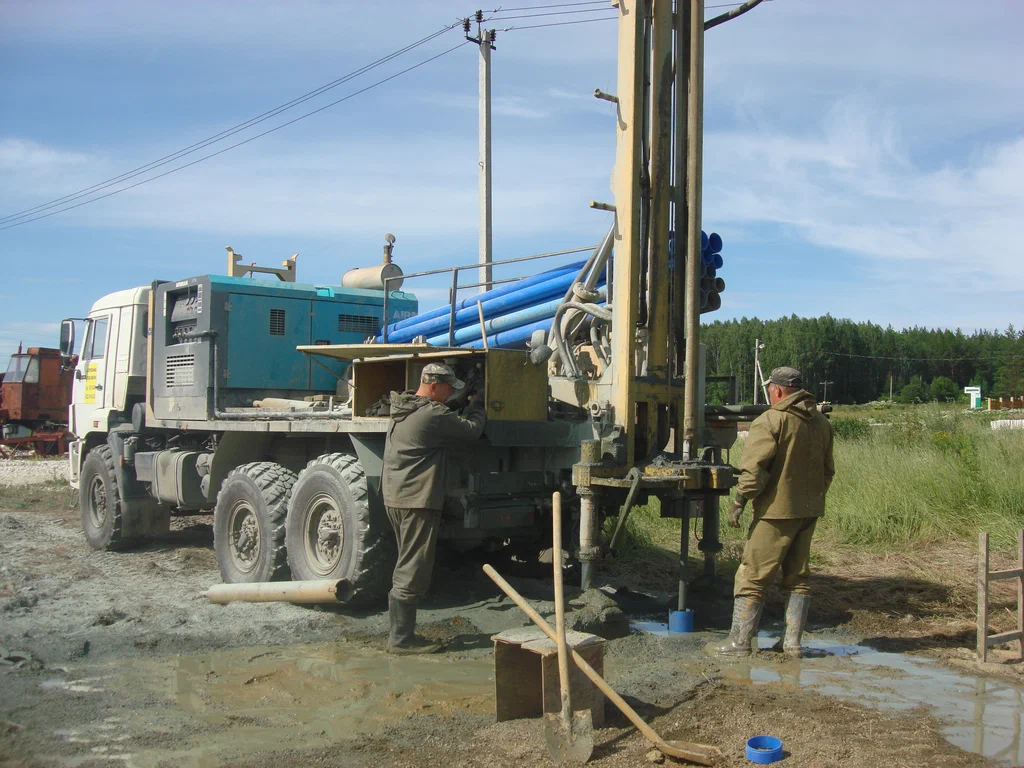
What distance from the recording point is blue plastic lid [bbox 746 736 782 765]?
415 cm

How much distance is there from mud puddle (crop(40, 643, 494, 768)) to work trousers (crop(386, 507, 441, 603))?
433mm

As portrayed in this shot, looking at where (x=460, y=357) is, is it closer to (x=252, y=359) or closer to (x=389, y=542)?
(x=389, y=542)

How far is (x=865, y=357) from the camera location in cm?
7288

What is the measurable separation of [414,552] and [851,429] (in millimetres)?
15113

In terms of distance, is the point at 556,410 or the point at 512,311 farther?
the point at 512,311

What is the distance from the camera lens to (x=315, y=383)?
1034 cm

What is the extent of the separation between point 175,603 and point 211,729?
3125mm

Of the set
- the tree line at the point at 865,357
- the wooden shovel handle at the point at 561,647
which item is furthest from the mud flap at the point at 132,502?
the tree line at the point at 865,357

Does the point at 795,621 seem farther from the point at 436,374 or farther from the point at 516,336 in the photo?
the point at 516,336

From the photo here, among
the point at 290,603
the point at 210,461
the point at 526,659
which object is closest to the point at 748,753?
the point at 526,659

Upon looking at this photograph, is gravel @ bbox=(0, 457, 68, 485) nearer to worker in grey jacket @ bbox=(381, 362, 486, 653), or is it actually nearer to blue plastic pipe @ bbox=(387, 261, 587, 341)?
blue plastic pipe @ bbox=(387, 261, 587, 341)

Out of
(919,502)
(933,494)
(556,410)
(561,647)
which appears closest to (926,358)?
(933,494)

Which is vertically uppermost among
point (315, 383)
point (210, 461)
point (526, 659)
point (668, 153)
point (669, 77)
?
point (669, 77)

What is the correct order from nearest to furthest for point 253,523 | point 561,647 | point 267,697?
point 561,647 → point 267,697 → point 253,523
